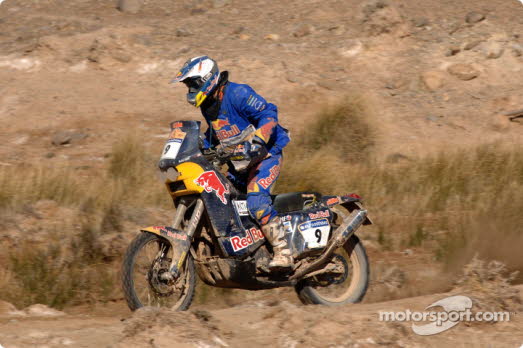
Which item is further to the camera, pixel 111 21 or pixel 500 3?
pixel 500 3

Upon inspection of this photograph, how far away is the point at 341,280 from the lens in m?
6.30

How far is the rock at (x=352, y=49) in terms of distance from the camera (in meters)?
16.9

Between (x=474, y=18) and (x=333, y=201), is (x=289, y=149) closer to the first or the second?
(x=333, y=201)

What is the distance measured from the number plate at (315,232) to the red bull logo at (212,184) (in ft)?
2.70

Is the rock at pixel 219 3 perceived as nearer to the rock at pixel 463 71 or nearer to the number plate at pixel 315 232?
the rock at pixel 463 71

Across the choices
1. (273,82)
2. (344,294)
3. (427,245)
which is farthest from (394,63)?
(344,294)

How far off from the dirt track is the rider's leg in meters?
0.53

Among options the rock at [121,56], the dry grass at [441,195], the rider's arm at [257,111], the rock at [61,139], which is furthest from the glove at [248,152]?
the rock at [121,56]

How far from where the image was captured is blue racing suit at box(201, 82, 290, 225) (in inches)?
231

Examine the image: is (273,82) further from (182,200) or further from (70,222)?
(182,200)

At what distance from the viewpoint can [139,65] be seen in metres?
16.1

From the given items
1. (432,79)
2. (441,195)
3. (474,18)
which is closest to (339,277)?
(441,195)

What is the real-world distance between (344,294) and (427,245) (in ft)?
8.24

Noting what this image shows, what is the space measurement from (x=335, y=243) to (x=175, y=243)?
153cm
